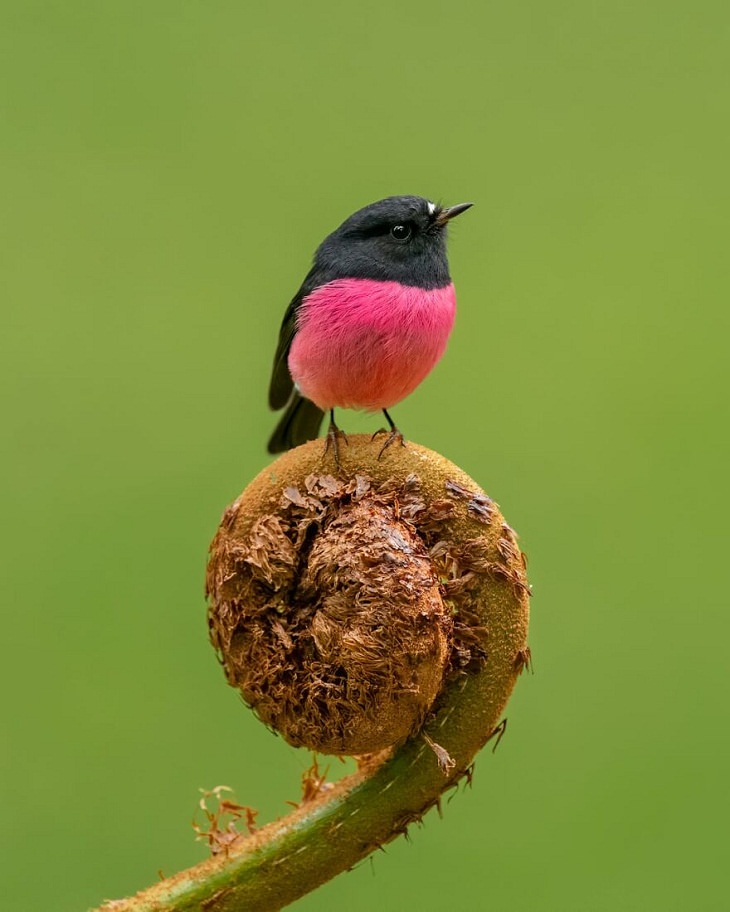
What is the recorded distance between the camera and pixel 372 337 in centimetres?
275

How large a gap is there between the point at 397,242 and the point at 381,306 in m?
0.17

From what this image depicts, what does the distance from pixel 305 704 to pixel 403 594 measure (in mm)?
283

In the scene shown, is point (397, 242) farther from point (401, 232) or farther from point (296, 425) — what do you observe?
point (296, 425)

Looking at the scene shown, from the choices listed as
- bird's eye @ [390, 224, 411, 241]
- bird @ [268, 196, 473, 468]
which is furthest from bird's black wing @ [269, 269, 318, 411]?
bird's eye @ [390, 224, 411, 241]

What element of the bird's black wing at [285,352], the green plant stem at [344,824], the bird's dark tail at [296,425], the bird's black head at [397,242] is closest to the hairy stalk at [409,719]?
the green plant stem at [344,824]

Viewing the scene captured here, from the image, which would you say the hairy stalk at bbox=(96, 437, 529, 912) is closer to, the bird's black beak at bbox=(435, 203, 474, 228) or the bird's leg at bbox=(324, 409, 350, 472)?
the bird's leg at bbox=(324, 409, 350, 472)

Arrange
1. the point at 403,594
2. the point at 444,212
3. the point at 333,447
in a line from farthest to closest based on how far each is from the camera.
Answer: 1. the point at 444,212
2. the point at 333,447
3. the point at 403,594

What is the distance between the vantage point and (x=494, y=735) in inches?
82.3

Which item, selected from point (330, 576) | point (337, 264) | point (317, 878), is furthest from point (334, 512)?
point (337, 264)

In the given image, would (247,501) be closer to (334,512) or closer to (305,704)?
(334,512)

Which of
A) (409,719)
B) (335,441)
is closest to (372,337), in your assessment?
(335,441)

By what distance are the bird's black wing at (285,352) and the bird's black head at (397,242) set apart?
17 centimetres

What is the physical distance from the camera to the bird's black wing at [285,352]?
301cm

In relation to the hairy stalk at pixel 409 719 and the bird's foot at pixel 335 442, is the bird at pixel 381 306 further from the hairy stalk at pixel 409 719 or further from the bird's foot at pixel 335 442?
the hairy stalk at pixel 409 719
